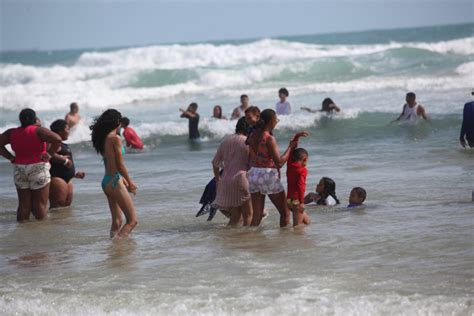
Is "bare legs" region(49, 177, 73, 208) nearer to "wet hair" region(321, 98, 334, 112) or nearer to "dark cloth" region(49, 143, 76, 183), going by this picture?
"dark cloth" region(49, 143, 76, 183)

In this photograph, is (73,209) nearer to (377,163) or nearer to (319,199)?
(319,199)

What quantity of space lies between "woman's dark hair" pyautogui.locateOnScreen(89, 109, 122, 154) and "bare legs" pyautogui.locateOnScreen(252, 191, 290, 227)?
166 centimetres

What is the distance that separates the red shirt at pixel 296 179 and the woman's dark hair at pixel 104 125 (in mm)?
1842

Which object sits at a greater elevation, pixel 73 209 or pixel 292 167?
pixel 292 167

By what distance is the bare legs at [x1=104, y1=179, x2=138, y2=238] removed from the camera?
8.16 meters

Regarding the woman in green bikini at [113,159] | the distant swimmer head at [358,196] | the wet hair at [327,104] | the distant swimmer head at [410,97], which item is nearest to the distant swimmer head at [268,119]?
the woman in green bikini at [113,159]

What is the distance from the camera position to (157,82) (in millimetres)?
40719

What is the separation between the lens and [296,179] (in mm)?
8438

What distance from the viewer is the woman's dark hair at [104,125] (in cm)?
807

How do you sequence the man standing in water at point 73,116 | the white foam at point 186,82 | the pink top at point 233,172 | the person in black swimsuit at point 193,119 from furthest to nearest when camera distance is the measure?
1. the white foam at point 186,82
2. the man standing in water at point 73,116
3. the person in black swimsuit at point 193,119
4. the pink top at point 233,172

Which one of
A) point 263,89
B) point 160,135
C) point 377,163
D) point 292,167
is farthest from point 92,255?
point 263,89

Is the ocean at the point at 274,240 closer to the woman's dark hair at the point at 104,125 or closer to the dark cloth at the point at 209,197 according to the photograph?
the dark cloth at the point at 209,197

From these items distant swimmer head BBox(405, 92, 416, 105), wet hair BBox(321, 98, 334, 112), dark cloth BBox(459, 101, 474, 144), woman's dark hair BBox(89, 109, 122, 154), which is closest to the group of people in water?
woman's dark hair BBox(89, 109, 122, 154)

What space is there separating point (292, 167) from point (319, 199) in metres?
1.88
